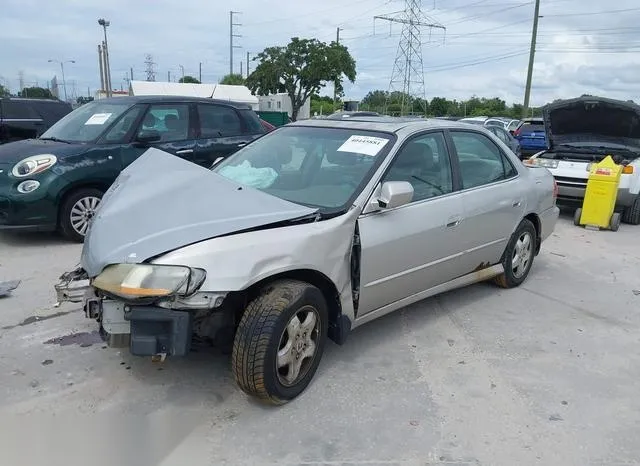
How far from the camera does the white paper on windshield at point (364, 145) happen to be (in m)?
3.93

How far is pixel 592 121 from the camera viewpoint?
905 centimetres

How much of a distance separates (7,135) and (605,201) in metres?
11.0

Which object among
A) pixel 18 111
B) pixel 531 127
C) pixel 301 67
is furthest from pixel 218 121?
pixel 301 67

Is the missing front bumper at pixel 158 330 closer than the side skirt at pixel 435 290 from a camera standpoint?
Yes

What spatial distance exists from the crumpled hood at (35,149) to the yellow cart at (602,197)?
712cm

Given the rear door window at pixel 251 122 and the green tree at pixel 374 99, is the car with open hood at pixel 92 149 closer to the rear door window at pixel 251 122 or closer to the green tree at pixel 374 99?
the rear door window at pixel 251 122

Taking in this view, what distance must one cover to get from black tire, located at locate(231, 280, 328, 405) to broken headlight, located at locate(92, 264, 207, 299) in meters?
0.38

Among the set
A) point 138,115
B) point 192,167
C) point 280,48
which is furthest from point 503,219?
point 280,48

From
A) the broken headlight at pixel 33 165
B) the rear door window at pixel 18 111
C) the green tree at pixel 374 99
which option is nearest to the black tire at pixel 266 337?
the broken headlight at pixel 33 165

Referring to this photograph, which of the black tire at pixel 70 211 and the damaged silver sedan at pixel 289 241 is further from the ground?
the damaged silver sedan at pixel 289 241

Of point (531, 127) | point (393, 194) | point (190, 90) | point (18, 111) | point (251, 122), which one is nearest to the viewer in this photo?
point (393, 194)

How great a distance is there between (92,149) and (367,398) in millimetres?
4746

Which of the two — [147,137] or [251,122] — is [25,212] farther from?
[251,122]

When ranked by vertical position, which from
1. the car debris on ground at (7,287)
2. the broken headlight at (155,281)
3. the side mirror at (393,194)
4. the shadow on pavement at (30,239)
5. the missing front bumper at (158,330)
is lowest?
the shadow on pavement at (30,239)
